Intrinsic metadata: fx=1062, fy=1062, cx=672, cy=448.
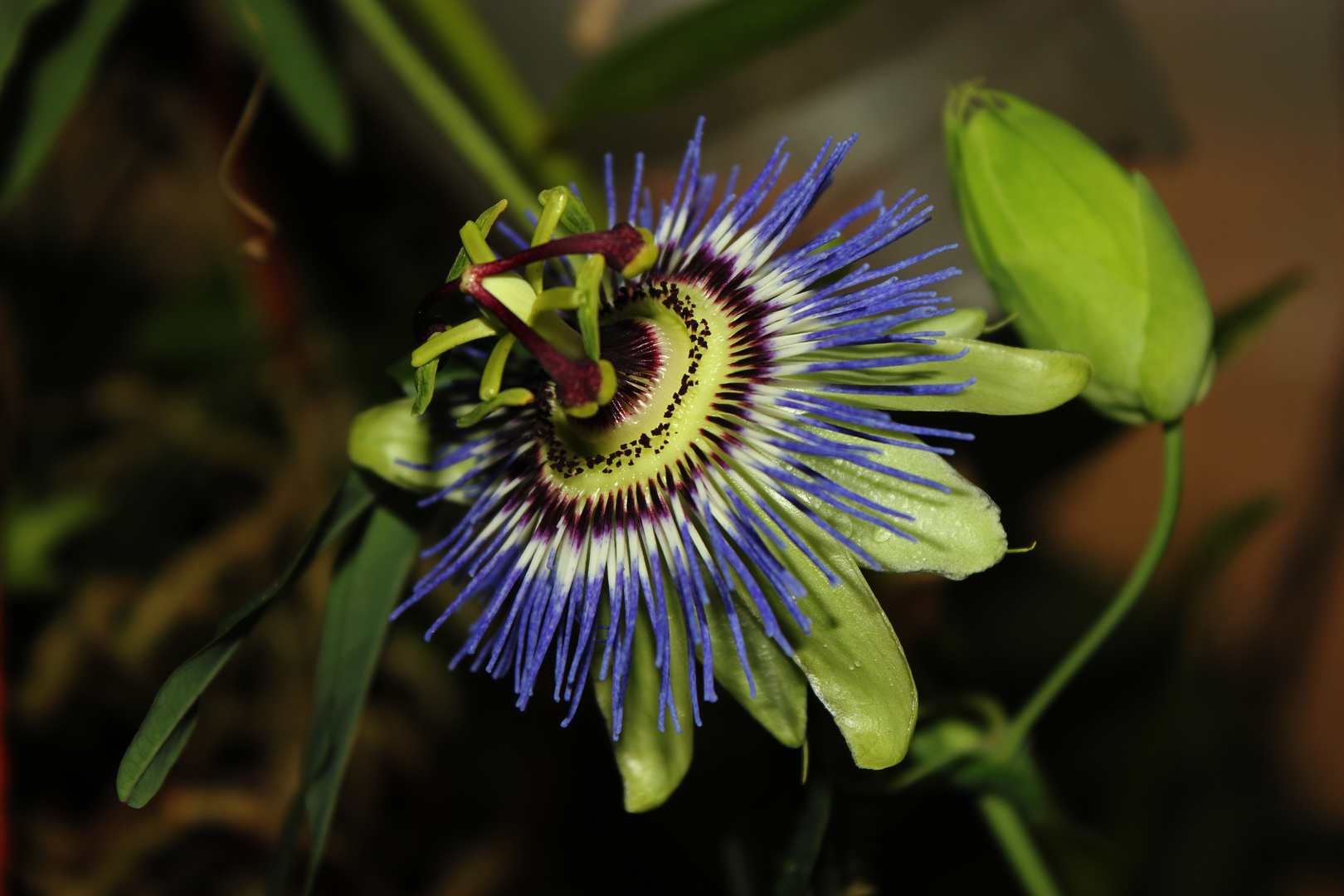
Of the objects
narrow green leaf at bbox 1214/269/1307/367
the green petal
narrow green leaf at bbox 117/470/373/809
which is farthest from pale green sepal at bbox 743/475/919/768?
narrow green leaf at bbox 1214/269/1307/367

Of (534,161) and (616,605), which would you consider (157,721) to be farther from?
(534,161)

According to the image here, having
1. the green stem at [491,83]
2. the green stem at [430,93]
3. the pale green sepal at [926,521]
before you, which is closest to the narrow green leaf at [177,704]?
the pale green sepal at [926,521]

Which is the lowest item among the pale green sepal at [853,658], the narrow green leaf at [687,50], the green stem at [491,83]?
the pale green sepal at [853,658]

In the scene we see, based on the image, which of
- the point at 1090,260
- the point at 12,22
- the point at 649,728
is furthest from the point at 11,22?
the point at 1090,260

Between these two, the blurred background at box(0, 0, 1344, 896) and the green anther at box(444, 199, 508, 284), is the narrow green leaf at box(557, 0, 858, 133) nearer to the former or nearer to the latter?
the blurred background at box(0, 0, 1344, 896)

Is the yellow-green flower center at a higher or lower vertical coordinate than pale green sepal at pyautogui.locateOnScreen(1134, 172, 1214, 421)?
higher

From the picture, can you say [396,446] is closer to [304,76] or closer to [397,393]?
[397,393]

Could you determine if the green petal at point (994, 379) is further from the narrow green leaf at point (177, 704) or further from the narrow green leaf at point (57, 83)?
the narrow green leaf at point (57, 83)

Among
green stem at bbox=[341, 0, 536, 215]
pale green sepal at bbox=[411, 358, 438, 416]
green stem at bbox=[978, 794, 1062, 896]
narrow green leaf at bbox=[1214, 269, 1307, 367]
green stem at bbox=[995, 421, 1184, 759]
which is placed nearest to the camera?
pale green sepal at bbox=[411, 358, 438, 416]
